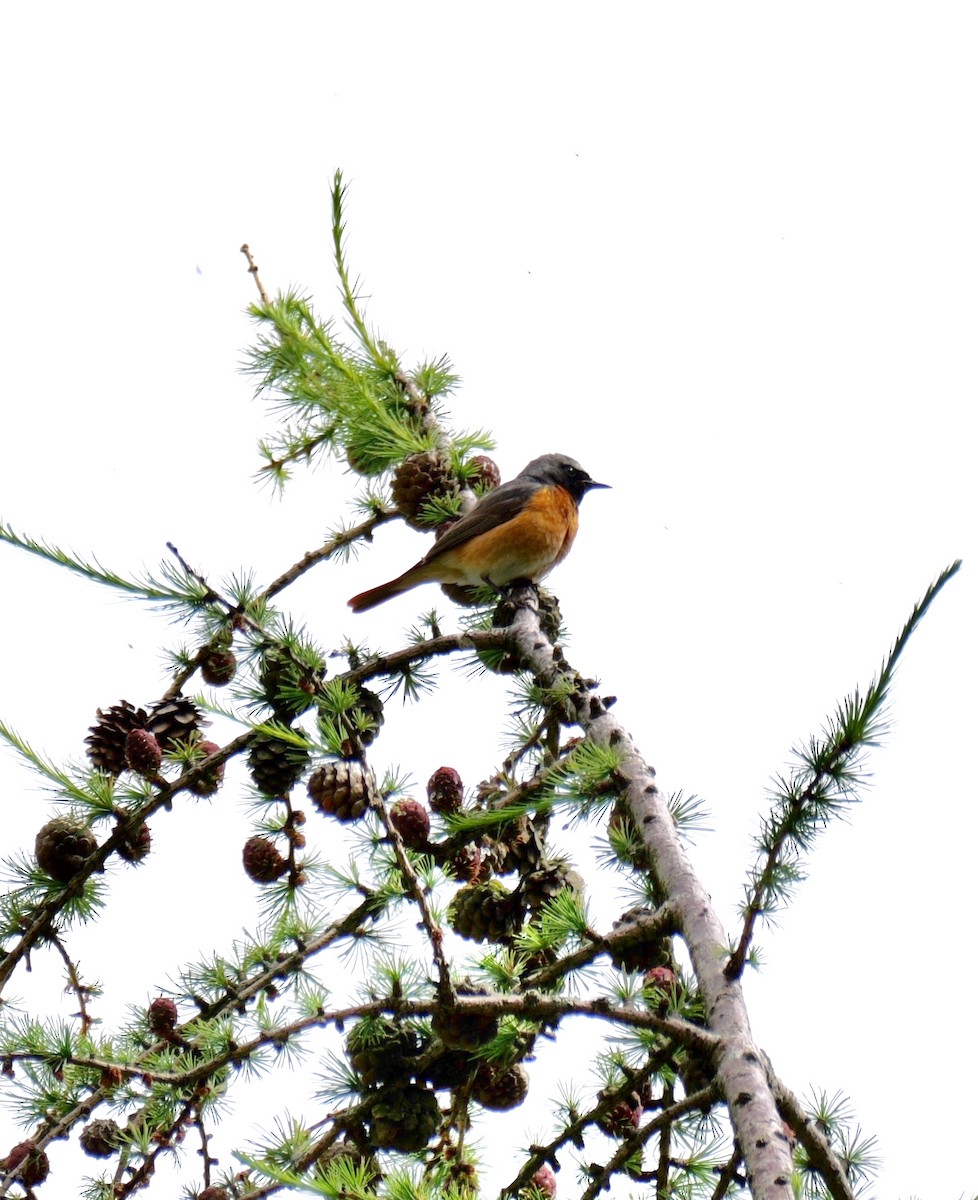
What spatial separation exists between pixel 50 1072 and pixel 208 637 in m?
1.15

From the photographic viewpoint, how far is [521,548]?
5.00m

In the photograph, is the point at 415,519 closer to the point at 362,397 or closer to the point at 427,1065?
the point at 362,397

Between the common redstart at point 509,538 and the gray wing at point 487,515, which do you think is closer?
the gray wing at point 487,515

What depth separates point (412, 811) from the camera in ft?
9.29

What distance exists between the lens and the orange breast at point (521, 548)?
479 cm

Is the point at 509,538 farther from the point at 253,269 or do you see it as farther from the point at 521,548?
the point at 253,269

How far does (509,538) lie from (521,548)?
17cm

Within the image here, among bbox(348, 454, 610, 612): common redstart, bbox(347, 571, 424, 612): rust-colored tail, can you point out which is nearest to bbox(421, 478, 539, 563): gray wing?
bbox(348, 454, 610, 612): common redstart

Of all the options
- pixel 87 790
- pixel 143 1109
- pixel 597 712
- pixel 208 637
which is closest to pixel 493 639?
pixel 597 712

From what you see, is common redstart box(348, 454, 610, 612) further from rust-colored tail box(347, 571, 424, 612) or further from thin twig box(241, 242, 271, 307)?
thin twig box(241, 242, 271, 307)

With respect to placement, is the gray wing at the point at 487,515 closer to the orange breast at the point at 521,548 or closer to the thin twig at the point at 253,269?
the orange breast at the point at 521,548

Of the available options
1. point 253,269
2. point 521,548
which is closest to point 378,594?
point 521,548

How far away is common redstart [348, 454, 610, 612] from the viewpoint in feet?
15.6

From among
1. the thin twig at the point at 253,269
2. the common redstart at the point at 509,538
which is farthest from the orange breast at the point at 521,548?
the thin twig at the point at 253,269
